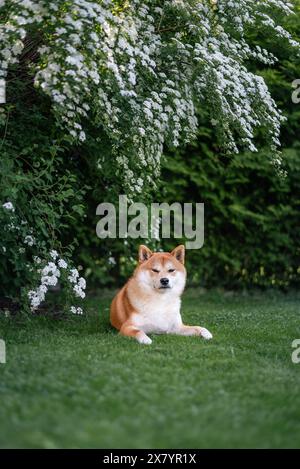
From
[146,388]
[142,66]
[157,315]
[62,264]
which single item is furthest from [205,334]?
[142,66]

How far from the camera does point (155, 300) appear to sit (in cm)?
588

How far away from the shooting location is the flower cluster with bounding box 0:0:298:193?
17.0 ft

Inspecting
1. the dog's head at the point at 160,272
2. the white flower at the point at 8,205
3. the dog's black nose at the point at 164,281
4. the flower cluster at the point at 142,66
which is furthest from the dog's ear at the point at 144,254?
the white flower at the point at 8,205

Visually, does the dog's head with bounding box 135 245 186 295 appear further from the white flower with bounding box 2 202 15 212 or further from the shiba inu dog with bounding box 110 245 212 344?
the white flower with bounding box 2 202 15 212

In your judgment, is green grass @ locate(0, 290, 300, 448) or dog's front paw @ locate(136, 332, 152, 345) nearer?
green grass @ locate(0, 290, 300, 448)

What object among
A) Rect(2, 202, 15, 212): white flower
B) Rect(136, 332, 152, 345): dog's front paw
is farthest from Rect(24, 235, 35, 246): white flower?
Rect(136, 332, 152, 345): dog's front paw

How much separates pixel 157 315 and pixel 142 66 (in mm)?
2245

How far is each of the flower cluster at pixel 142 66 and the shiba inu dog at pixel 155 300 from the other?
1030 mm

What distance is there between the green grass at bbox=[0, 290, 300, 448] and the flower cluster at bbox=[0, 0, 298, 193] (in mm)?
1763

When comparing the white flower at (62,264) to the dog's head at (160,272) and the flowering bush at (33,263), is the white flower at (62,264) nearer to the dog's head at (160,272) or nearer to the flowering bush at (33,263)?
the flowering bush at (33,263)

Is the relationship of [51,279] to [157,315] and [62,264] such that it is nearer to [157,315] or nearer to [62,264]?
[62,264]

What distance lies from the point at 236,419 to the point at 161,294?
8.50 ft

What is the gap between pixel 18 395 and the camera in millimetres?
3738

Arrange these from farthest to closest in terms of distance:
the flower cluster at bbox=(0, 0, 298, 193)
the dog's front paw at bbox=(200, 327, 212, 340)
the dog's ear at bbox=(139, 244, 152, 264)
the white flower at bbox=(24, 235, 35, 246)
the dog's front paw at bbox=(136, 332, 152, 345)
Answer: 1. the dog's ear at bbox=(139, 244, 152, 264)
2. the white flower at bbox=(24, 235, 35, 246)
3. the dog's front paw at bbox=(200, 327, 212, 340)
4. the dog's front paw at bbox=(136, 332, 152, 345)
5. the flower cluster at bbox=(0, 0, 298, 193)
